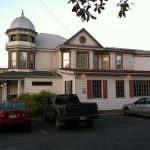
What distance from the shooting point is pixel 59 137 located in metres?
12.0

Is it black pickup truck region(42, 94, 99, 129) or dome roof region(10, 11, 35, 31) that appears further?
dome roof region(10, 11, 35, 31)

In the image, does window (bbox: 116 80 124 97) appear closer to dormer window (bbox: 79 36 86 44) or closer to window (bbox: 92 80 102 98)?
window (bbox: 92 80 102 98)

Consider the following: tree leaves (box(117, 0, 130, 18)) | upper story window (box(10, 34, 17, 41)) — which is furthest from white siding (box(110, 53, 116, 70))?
tree leaves (box(117, 0, 130, 18))

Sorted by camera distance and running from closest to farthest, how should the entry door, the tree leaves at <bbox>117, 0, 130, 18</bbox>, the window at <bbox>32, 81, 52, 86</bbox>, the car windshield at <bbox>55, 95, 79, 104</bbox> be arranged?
the tree leaves at <bbox>117, 0, 130, 18</bbox>
the car windshield at <bbox>55, 95, 79, 104</bbox>
the entry door
the window at <bbox>32, 81, 52, 86</bbox>

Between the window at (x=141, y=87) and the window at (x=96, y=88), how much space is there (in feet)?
12.3

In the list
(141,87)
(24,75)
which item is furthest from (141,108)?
(24,75)

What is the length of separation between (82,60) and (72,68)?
5.75 ft

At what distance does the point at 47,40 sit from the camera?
33.4 metres

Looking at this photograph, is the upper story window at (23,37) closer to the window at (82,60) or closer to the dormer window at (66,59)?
the dormer window at (66,59)

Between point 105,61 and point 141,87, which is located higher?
point 105,61

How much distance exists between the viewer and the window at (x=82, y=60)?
1172 inches

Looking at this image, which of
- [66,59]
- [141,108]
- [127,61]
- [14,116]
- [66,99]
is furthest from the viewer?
[127,61]

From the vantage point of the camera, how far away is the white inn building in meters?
24.4

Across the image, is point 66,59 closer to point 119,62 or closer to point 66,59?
point 66,59
